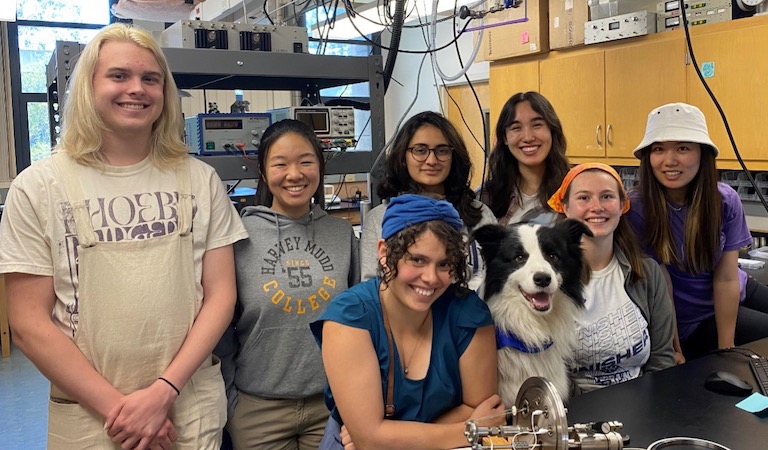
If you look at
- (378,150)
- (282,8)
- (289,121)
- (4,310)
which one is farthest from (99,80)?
(4,310)

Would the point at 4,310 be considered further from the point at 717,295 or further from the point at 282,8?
the point at 717,295

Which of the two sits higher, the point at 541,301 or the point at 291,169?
the point at 291,169

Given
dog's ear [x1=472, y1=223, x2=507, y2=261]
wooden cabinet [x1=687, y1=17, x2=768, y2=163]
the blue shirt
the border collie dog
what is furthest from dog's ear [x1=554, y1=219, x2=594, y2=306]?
wooden cabinet [x1=687, y1=17, x2=768, y2=163]

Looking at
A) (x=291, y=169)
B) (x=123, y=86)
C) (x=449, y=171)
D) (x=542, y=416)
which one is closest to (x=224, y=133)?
(x=291, y=169)

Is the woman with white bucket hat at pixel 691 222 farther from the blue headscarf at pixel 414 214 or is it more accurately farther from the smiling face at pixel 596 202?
the blue headscarf at pixel 414 214

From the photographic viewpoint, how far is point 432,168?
197 centimetres

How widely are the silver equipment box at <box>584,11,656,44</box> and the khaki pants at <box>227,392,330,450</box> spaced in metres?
3.13

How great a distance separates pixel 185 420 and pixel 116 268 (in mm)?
416

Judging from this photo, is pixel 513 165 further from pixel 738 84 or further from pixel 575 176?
pixel 738 84

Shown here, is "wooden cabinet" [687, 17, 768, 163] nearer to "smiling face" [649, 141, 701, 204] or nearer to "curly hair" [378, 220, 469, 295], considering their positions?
"smiling face" [649, 141, 701, 204]

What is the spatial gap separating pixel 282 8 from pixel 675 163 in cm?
183

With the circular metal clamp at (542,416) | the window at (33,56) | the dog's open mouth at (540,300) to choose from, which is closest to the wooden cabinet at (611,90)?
the dog's open mouth at (540,300)

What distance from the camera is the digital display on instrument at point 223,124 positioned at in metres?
2.08

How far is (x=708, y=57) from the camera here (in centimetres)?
350
